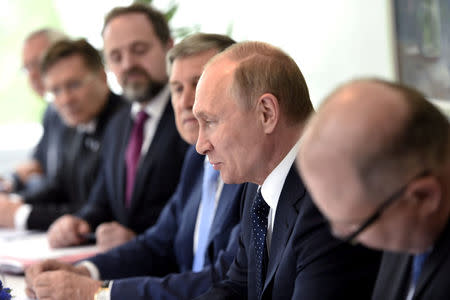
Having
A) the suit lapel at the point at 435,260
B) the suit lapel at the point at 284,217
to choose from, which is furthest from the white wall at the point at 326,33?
the suit lapel at the point at 435,260

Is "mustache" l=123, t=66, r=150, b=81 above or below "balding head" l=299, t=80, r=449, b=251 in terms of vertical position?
below

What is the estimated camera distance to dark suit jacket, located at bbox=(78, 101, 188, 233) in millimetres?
3199

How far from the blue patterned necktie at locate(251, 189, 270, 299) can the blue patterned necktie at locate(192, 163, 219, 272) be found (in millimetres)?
557

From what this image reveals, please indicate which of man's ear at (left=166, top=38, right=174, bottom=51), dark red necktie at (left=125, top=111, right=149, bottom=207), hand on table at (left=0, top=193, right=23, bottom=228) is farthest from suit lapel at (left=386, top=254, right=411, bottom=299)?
hand on table at (left=0, top=193, right=23, bottom=228)

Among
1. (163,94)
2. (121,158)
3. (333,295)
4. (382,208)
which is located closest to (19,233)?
(121,158)

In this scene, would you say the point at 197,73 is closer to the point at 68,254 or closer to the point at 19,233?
the point at 68,254

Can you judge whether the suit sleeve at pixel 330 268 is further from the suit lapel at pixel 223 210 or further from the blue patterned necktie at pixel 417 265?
the suit lapel at pixel 223 210

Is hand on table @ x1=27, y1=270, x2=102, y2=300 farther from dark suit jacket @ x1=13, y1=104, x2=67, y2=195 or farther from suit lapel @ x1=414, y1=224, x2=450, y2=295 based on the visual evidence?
dark suit jacket @ x1=13, y1=104, x2=67, y2=195

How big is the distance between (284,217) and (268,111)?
28 centimetres

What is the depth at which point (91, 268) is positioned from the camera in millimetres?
2549

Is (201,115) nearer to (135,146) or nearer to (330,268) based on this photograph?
(330,268)

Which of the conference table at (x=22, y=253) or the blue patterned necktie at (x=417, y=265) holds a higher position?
the blue patterned necktie at (x=417, y=265)

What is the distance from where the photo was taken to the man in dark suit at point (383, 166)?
3.52 ft

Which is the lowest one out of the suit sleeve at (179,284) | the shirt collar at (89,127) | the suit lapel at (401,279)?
the shirt collar at (89,127)
